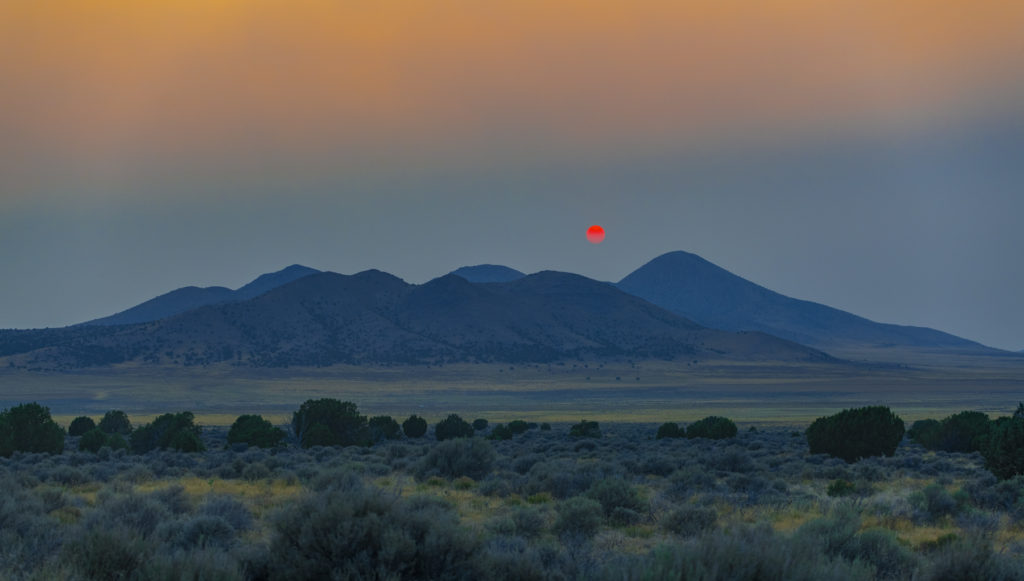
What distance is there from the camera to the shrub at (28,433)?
31.2m

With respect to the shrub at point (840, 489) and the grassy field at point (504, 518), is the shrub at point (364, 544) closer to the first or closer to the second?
the grassy field at point (504, 518)

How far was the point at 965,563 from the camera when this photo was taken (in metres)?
8.63

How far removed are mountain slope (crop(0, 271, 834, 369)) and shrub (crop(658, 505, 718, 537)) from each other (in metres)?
129

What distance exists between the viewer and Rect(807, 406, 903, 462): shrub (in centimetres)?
2994

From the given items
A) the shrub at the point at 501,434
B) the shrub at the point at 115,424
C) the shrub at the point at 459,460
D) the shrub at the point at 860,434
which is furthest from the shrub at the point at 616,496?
the shrub at the point at 115,424

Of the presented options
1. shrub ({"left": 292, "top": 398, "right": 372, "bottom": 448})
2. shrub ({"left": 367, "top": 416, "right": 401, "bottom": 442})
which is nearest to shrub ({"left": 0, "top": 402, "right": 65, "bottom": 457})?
shrub ({"left": 292, "top": 398, "right": 372, "bottom": 448})

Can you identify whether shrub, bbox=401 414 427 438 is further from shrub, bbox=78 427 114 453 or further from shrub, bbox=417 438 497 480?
shrub, bbox=417 438 497 480

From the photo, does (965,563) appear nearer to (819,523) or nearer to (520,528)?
(819,523)

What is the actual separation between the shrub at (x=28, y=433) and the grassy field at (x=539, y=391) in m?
32.6

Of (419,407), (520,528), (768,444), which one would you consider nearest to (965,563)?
(520,528)

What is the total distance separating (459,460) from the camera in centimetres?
2270

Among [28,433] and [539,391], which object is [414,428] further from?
[539,391]

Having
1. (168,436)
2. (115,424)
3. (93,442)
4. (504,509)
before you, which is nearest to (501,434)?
(168,436)

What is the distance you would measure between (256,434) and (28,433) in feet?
27.9
